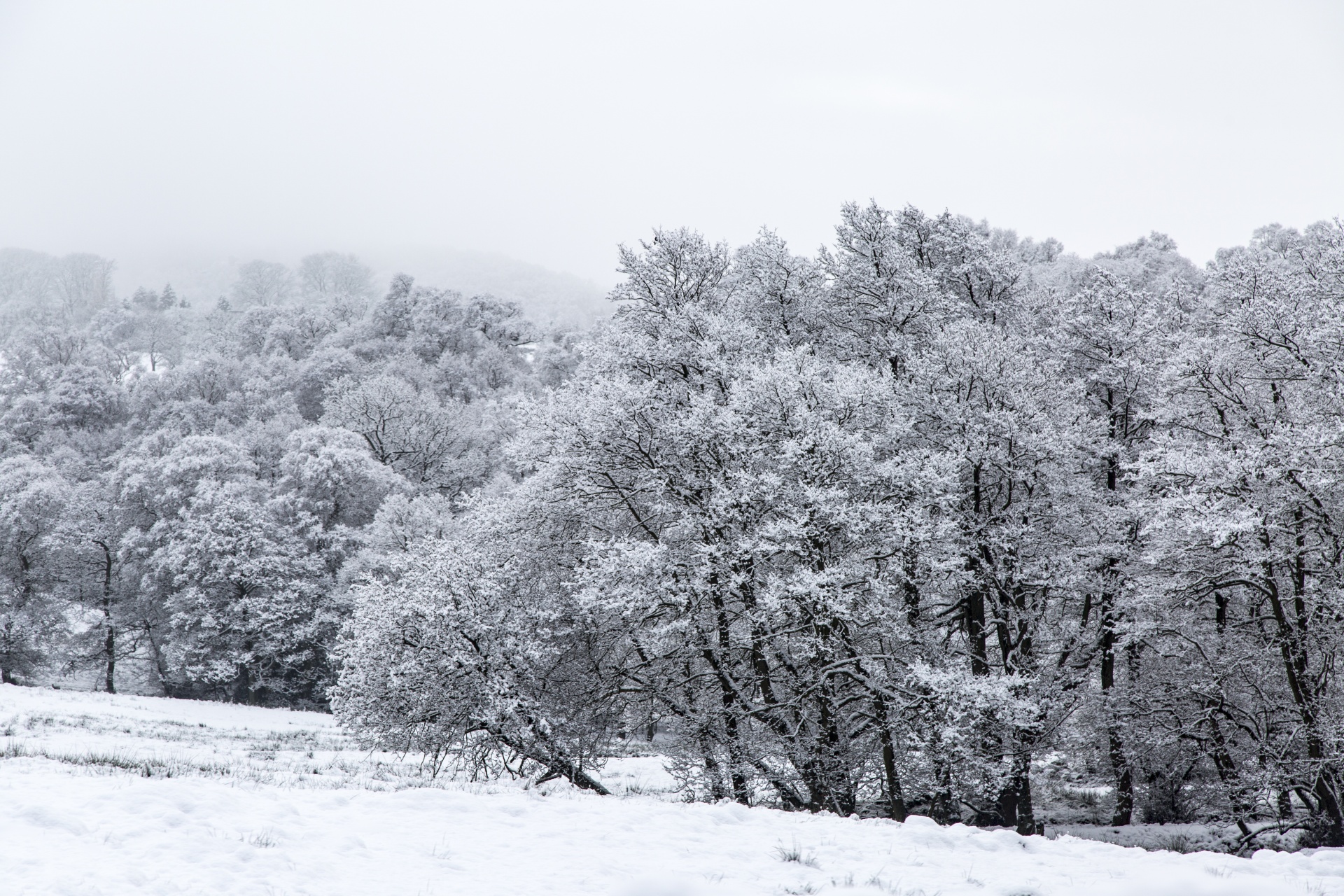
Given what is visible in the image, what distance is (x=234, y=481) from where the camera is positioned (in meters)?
46.4

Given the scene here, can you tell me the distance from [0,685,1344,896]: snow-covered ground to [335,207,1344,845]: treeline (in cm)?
500

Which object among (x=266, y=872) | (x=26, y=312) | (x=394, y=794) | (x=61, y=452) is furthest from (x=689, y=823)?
(x=26, y=312)

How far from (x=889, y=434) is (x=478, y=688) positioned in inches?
397

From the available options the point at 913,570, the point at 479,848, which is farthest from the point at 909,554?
the point at 479,848

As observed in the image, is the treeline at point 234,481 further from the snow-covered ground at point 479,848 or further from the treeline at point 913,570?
the snow-covered ground at point 479,848

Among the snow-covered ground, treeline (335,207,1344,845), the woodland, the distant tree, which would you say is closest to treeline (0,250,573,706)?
the woodland

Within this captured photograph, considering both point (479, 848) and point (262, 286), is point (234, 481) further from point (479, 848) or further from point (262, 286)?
point (262, 286)

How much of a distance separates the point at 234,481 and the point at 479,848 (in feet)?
145

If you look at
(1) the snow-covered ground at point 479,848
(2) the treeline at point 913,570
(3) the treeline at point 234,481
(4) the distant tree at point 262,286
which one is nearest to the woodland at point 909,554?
(2) the treeline at point 913,570

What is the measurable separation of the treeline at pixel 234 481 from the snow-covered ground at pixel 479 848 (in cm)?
1859

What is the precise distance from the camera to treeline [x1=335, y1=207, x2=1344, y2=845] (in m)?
15.8

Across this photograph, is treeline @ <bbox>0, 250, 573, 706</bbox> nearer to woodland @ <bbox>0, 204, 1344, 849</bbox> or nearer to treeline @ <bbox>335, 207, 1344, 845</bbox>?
woodland @ <bbox>0, 204, 1344, 849</bbox>

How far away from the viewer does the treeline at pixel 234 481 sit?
41.4m

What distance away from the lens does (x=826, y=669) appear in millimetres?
15984
